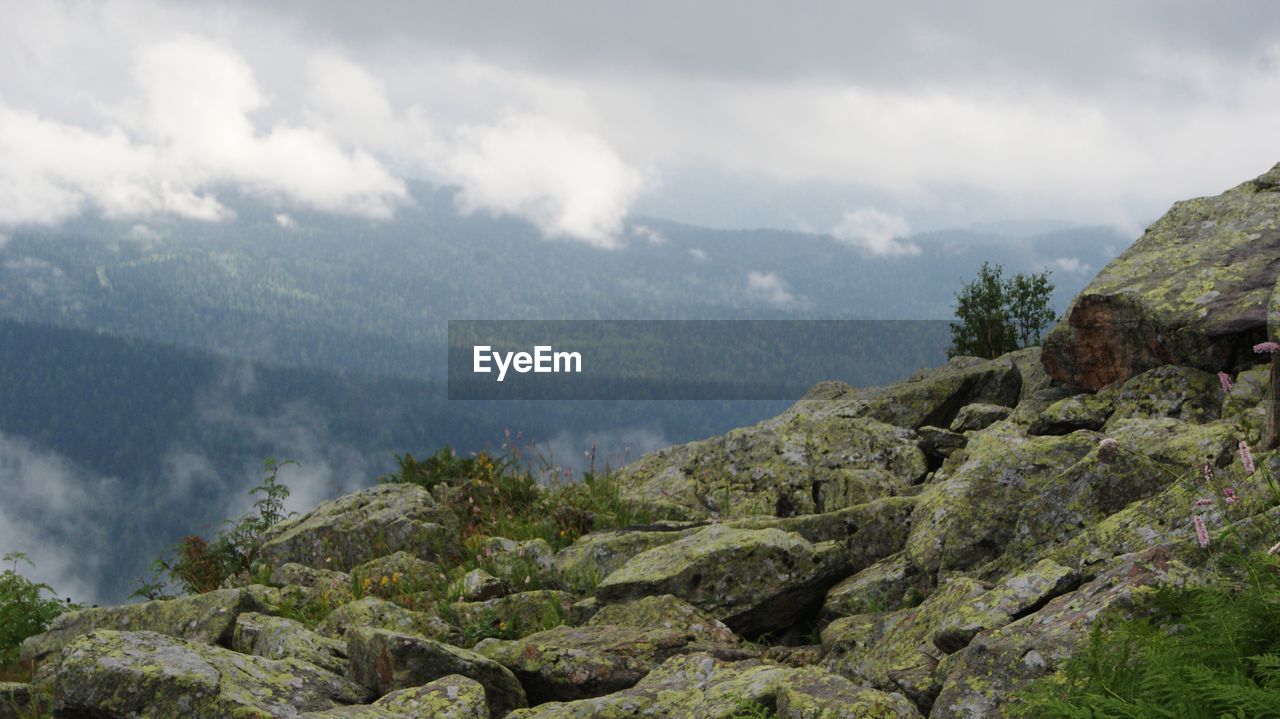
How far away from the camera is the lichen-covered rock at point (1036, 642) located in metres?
6.15

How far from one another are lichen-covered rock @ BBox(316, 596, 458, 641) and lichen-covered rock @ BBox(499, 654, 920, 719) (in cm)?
363

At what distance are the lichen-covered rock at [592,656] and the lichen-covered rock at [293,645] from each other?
5.11 ft

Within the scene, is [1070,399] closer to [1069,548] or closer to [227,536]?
[1069,548]

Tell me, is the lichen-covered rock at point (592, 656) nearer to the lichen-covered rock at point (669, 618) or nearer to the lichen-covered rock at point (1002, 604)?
the lichen-covered rock at point (669, 618)

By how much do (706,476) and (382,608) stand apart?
20.4 ft

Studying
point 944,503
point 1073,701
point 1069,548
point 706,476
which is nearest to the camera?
point 1073,701

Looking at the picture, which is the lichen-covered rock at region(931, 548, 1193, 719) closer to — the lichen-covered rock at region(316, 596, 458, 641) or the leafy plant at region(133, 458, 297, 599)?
the lichen-covered rock at region(316, 596, 458, 641)

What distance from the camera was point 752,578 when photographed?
10422 millimetres

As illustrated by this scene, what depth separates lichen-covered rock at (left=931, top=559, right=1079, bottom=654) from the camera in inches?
281

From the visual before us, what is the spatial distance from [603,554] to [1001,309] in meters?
24.9

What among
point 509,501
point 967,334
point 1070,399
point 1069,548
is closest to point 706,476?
point 509,501

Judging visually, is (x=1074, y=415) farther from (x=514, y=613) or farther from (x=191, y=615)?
(x=191, y=615)

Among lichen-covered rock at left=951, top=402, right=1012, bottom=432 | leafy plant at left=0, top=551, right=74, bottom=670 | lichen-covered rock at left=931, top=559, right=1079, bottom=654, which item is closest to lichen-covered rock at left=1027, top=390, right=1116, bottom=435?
lichen-covered rock at left=951, top=402, right=1012, bottom=432

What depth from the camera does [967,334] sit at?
33.9 meters
